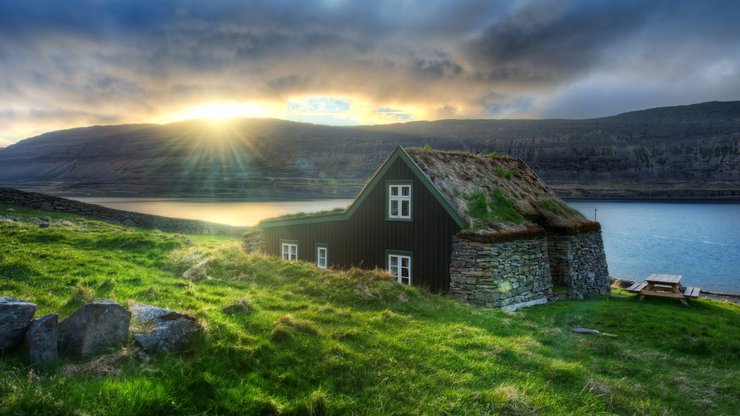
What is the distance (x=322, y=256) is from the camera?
27375 millimetres

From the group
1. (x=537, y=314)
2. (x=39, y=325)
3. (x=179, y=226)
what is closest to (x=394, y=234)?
(x=537, y=314)

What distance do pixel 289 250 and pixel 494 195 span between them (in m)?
12.8

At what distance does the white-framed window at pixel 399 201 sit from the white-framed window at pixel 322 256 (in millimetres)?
5060

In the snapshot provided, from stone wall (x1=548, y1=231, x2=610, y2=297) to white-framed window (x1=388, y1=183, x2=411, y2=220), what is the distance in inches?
349

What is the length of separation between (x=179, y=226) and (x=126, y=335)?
5129cm

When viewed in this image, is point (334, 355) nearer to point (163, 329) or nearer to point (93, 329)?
point (163, 329)

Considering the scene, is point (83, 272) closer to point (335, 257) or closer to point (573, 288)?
point (335, 257)

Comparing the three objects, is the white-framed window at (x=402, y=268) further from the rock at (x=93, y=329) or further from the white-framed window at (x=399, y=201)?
the rock at (x=93, y=329)

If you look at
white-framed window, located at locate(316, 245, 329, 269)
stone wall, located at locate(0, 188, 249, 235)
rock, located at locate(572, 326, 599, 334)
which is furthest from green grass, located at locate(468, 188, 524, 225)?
stone wall, located at locate(0, 188, 249, 235)

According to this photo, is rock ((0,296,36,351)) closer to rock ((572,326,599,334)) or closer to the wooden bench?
rock ((572,326,599,334))

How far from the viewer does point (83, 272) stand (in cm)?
1484

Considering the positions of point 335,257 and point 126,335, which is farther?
point 335,257

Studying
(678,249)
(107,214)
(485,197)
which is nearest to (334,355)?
(485,197)

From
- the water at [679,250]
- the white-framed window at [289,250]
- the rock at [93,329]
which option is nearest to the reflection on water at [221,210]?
the white-framed window at [289,250]
